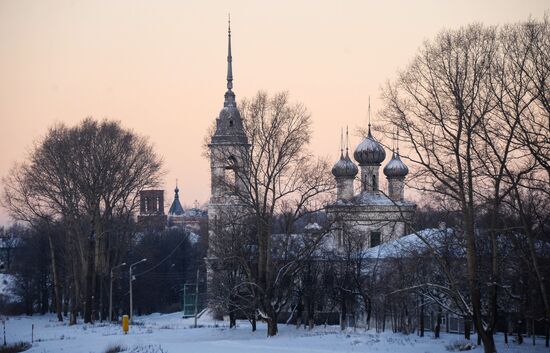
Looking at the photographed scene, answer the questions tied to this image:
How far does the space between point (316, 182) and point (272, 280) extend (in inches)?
172

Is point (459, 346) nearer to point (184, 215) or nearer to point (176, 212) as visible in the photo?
point (184, 215)

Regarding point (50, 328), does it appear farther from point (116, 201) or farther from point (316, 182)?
point (316, 182)

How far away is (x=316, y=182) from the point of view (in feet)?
122

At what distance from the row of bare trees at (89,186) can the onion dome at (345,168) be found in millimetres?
21115

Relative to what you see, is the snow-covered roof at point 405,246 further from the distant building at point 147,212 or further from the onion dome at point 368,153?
the distant building at point 147,212

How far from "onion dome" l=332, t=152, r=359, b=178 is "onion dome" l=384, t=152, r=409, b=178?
2.46 m

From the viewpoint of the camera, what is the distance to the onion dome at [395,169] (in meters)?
74.1

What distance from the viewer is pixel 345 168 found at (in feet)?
242

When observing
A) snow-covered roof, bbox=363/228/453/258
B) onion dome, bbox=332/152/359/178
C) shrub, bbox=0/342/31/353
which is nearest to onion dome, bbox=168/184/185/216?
onion dome, bbox=332/152/359/178

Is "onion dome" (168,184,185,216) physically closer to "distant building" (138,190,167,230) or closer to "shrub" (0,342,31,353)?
"distant building" (138,190,167,230)

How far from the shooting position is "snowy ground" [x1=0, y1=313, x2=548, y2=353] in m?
30.7

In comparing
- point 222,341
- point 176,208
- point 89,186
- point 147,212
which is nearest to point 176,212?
point 176,208

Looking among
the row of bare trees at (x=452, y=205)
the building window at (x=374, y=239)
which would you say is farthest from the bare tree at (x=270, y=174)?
the building window at (x=374, y=239)

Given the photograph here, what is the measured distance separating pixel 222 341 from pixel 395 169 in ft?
137
